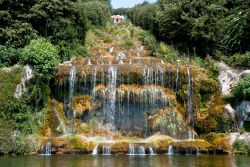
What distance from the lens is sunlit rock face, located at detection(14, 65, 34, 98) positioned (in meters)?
31.4

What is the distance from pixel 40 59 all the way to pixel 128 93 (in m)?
6.52

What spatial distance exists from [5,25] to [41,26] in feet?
10.5

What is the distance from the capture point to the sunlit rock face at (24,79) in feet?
103

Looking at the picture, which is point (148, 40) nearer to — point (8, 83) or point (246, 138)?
point (8, 83)

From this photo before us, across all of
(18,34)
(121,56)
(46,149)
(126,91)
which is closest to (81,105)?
(126,91)

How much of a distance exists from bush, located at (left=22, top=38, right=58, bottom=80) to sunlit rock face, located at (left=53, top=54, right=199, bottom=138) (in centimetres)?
86

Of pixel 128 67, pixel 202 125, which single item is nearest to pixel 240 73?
pixel 202 125

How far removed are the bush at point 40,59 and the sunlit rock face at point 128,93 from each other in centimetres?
86

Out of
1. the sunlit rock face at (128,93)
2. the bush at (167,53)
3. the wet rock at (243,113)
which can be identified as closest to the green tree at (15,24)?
the sunlit rock face at (128,93)

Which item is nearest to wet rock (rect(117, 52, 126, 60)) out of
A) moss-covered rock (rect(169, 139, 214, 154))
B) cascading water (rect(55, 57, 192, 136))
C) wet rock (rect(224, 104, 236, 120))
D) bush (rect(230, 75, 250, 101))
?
cascading water (rect(55, 57, 192, 136))

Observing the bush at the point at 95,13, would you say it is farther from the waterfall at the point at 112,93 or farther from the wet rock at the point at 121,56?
the waterfall at the point at 112,93

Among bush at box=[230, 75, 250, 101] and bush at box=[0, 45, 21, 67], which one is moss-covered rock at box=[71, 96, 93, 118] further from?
bush at box=[230, 75, 250, 101]

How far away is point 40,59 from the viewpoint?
32.6m

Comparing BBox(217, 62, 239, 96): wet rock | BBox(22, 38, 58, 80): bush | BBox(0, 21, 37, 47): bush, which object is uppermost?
BBox(0, 21, 37, 47): bush
